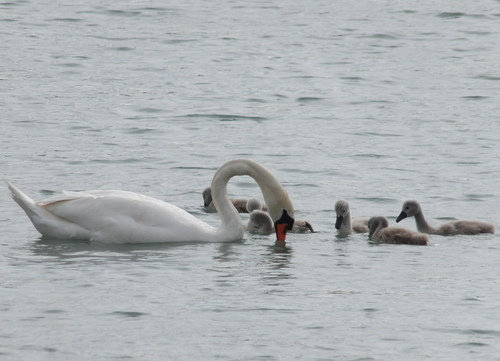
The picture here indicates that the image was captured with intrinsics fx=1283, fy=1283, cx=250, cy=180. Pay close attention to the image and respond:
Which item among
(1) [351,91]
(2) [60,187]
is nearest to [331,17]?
(1) [351,91]

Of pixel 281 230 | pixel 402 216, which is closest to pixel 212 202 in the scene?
pixel 281 230

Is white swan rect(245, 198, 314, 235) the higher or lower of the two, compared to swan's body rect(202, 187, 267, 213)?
lower

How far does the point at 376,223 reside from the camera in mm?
14008

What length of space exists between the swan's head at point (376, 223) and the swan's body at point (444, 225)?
614 millimetres

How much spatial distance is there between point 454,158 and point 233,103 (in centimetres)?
548

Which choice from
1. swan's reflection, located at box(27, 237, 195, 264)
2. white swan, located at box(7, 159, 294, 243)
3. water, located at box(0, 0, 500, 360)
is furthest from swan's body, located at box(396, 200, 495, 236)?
swan's reflection, located at box(27, 237, 195, 264)

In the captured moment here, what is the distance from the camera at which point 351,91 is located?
24.4 meters

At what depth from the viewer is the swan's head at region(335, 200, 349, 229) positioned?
14.1m

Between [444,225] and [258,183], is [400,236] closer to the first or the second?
[444,225]

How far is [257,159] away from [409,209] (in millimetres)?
4183

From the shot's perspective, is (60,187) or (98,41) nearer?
(60,187)

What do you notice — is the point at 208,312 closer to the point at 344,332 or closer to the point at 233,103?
the point at 344,332

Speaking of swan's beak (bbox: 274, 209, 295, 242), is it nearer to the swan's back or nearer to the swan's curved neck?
the swan's curved neck

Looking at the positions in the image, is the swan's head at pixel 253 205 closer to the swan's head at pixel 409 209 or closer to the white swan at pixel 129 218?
the white swan at pixel 129 218
